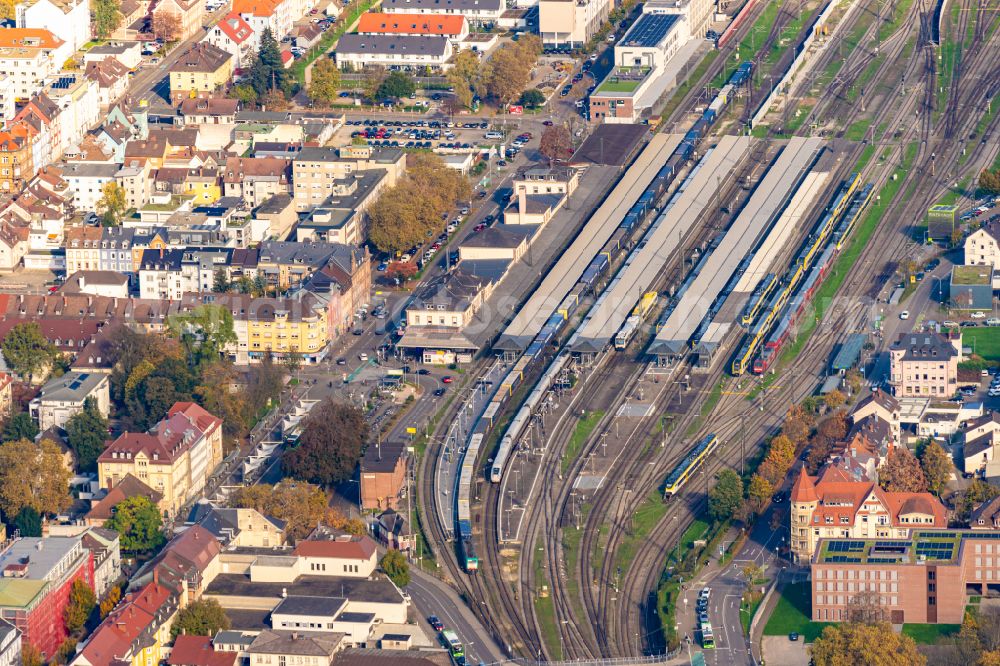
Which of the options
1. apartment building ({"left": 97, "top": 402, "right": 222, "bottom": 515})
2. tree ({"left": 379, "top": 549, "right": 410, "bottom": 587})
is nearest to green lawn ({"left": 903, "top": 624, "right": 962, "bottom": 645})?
tree ({"left": 379, "top": 549, "right": 410, "bottom": 587})

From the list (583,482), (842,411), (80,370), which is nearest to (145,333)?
(80,370)

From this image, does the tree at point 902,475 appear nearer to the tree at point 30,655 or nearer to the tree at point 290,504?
the tree at point 290,504

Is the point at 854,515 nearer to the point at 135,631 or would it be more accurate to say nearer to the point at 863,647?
the point at 863,647

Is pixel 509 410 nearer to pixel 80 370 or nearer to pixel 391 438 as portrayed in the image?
pixel 391 438

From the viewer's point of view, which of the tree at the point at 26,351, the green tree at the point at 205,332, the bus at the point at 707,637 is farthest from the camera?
the green tree at the point at 205,332

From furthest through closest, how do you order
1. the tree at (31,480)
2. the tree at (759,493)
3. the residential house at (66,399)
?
1. the residential house at (66,399)
2. the tree at (31,480)
3. the tree at (759,493)

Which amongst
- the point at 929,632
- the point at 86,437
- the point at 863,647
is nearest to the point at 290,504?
the point at 86,437

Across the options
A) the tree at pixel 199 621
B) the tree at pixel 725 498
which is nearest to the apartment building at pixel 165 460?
the tree at pixel 199 621
